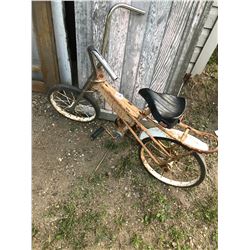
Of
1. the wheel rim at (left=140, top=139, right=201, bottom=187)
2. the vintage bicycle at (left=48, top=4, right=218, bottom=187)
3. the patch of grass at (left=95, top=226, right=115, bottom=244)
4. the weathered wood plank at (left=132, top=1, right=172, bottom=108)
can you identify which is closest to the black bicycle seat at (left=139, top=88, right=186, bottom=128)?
the vintage bicycle at (left=48, top=4, right=218, bottom=187)

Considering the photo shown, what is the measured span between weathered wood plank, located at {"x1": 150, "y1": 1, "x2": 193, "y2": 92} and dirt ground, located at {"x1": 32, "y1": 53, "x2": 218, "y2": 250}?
3.19ft

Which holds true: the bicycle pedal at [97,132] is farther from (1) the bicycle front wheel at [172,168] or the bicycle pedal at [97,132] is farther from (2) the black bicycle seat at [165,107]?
(2) the black bicycle seat at [165,107]

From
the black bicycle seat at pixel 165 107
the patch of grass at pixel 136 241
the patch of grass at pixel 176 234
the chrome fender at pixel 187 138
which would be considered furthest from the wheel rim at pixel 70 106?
the patch of grass at pixel 176 234

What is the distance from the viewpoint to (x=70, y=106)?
3.42m

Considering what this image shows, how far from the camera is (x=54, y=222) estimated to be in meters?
2.97

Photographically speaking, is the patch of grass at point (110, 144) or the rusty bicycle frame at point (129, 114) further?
the patch of grass at point (110, 144)

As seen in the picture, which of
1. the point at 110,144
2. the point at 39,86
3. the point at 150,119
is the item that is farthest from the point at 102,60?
the point at 39,86

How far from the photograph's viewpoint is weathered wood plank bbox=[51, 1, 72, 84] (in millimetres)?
2734

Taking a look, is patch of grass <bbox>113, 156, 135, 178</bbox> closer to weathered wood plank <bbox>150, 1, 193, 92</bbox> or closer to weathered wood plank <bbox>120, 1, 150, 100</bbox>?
weathered wood plank <bbox>120, 1, 150, 100</bbox>

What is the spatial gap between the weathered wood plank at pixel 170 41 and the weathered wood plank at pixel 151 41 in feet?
0.15

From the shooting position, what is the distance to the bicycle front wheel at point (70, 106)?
3.36 metres

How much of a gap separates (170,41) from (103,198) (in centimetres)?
186
